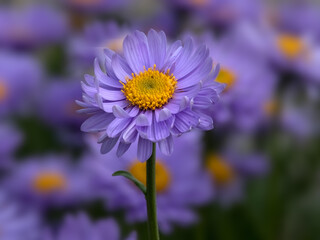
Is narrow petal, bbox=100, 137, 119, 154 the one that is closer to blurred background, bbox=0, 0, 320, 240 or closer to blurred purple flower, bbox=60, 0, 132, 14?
blurred background, bbox=0, 0, 320, 240

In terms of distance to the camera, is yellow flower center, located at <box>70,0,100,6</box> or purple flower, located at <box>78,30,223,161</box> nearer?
purple flower, located at <box>78,30,223,161</box>

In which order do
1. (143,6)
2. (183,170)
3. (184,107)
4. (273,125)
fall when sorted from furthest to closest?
(143,6) → (273,125) → (183,170) → (184,107)

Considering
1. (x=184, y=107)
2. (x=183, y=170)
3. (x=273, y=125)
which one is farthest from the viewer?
(x=273, y=125)

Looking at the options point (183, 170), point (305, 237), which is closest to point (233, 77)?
point (183, 170)

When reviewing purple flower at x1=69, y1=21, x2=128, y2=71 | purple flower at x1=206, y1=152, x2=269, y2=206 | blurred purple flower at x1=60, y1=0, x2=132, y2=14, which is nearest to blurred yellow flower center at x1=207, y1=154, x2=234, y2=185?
purple flower at x1=206, y1=152, x2=269, y2=206

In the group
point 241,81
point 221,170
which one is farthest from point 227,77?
point 221,170

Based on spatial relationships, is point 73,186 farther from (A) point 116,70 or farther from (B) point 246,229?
(A) point 116,70
